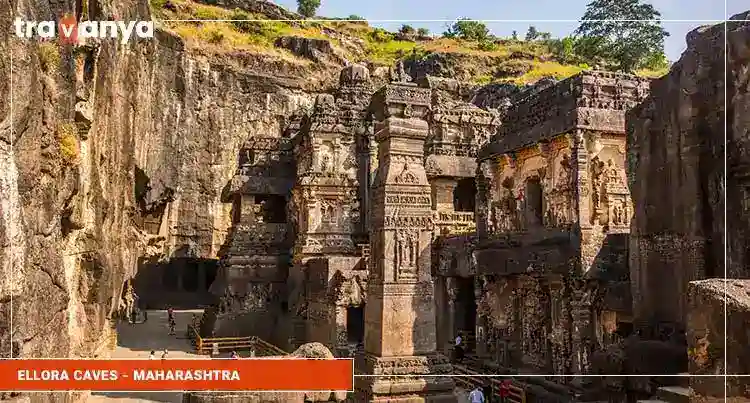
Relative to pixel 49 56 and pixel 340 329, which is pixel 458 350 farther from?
pixel 49 56

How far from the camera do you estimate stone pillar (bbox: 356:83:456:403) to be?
1006cm

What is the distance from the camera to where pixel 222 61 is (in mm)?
34969

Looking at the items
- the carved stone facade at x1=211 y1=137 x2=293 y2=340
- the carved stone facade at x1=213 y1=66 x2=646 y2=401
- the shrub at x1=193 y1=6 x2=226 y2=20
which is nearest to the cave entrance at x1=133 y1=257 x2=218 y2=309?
the carved stone facade at x1=211 y1=137 x2=293 y2=340

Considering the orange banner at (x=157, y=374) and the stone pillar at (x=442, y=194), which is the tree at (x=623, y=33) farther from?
the orange banner at (x=157, y=374)

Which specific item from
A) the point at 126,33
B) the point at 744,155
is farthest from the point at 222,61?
the point at 744,155

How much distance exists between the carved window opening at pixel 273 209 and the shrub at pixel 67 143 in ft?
48.2

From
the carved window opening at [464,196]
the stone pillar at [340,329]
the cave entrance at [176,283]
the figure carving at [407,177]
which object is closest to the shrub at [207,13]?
the cave entrance at [176,283]

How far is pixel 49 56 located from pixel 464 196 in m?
17.9

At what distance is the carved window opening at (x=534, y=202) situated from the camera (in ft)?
58.2

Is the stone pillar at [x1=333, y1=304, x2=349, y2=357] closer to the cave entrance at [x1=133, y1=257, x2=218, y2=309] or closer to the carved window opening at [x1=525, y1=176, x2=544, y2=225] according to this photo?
the carved window opening at [x1=525, y1=176, x2=544, y2=225]

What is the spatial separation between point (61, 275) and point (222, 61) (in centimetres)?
2749

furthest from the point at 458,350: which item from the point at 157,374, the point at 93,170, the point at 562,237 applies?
the point at 157,374

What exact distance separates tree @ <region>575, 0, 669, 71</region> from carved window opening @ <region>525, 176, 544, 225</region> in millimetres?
26665

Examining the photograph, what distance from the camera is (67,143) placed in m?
10.0
